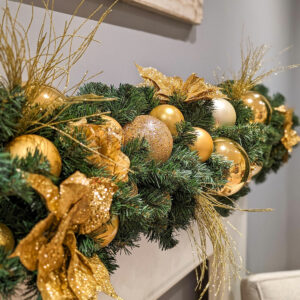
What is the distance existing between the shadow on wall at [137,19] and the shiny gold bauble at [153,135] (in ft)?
0.80

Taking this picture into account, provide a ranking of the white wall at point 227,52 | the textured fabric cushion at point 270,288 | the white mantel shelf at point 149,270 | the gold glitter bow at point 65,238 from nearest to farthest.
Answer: the gold glitter bow at point 65,238 < the white mantel shelf at point 149,270 < the white wall at point 227,52 < the textured fabric cushion at point 270,288

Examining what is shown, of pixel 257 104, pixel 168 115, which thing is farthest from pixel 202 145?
pixel 257 104

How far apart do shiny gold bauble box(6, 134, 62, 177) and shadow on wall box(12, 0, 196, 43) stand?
30 cm

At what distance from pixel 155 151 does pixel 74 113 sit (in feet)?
0.38

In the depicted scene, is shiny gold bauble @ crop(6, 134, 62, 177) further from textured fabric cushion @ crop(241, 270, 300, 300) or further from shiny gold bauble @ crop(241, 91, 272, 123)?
textured fabric cushion @ crop(241, 270, 300, 300)

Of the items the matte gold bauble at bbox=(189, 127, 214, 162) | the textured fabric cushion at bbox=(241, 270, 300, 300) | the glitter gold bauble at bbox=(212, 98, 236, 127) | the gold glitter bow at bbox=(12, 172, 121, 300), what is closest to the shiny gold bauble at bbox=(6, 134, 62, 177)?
the gold glitter bow at bbox=(12, 172, 121, 300)

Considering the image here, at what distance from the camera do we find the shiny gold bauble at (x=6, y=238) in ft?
0.95

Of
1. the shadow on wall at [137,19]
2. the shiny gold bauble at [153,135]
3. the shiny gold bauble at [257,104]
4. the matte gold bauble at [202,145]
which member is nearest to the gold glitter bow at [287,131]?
the shiny gold bauble at [257,104]

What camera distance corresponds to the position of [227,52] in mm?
1212

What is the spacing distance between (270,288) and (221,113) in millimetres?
690

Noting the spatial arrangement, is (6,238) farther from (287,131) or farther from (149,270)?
(287,131)

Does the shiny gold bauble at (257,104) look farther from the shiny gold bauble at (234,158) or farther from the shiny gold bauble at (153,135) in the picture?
the shiny gold bauble at (153,135)

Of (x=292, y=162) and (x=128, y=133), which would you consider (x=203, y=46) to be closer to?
(x=128, y=133)

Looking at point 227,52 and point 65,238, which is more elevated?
point 227,52
